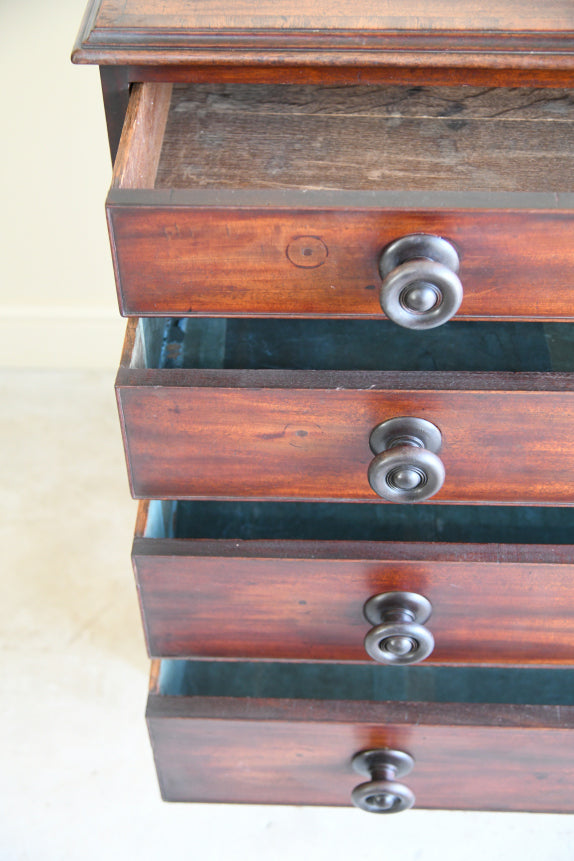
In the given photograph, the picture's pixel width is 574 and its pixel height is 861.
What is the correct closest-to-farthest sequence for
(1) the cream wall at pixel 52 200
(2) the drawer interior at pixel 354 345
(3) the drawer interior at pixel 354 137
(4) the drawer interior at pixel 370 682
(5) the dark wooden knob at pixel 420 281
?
1. (5) the dark wooden knob at pixel 420 281
2. (3) the drawer interior at pixel 354 137
3. (2) the drawer interior at pixel 354 345
4. (4) the drawer interior at pixel 370 682
5. (1) the cream wall at pixel 52 200

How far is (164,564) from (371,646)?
0.58 feet

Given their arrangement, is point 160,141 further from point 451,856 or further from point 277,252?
point 451,856

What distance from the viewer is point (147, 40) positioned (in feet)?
1.96

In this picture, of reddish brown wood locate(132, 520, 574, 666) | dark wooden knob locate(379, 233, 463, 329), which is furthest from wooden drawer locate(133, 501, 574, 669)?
dark wooden knob locate(379, 233, 463, 329)

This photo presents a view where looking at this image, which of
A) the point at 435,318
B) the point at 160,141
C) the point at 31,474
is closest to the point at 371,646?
the point at 435,318

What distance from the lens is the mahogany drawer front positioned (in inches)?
21.2

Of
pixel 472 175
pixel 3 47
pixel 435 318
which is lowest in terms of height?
pixel 435 318

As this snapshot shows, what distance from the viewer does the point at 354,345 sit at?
0.76m

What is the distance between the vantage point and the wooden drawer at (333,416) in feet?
2.03

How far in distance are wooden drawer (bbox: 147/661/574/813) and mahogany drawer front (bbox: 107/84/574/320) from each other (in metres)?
0.38

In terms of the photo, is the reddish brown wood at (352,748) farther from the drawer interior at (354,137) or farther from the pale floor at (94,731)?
the drawer interior at (354,137)

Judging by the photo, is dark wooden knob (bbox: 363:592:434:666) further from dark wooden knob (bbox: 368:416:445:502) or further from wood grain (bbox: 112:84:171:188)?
wood grain (bbox: 112:84:171:188)

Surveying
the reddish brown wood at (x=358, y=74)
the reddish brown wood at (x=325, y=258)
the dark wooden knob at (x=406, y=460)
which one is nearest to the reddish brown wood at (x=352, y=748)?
the dark wooden knob at (x=406, y=460)

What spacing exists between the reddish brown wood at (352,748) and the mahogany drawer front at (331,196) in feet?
1.24
